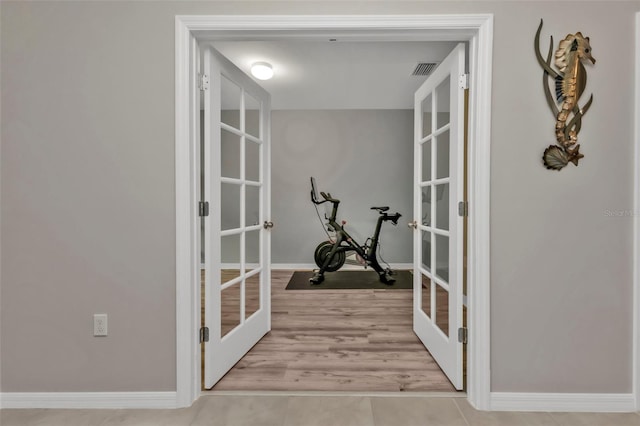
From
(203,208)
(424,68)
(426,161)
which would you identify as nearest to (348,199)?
(424,68)

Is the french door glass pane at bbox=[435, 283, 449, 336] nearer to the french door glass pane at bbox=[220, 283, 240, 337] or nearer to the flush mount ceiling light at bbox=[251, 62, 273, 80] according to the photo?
the french door glass pane at bbox=[220, 283, 240, 337]

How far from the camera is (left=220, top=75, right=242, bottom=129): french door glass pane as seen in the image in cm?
204

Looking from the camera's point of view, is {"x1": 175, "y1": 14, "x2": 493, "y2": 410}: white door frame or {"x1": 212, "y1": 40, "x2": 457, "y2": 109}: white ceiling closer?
{"x1": 175, "y1": 14, "x2": 493, "y2": 410}: white door frame

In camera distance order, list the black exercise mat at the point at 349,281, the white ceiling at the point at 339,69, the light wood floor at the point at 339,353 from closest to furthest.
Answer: the light wood floor at the point at 339,353 → the white ceiling at the point at 339,69 → the black exercise mat at the point at 349,281

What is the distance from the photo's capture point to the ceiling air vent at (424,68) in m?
3.39

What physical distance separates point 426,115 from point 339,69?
1.61 metres

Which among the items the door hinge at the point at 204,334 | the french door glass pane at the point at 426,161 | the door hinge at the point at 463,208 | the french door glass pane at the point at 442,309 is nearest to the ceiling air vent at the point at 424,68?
the french door glass pane at the point at 426,161

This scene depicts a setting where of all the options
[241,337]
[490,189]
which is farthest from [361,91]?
[241,337]

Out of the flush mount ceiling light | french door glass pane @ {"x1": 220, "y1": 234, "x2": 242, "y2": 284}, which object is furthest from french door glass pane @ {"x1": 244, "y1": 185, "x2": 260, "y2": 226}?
the flush mount ceiling light

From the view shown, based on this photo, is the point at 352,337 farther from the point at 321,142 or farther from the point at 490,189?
the point at 321,142

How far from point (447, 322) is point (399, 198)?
133 inches

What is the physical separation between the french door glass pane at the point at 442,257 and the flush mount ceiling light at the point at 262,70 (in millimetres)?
2448

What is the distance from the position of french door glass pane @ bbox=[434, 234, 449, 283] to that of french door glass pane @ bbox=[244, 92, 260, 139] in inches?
56.2

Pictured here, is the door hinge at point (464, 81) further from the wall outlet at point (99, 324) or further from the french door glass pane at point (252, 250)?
the wall outlet at point (99, 324)
